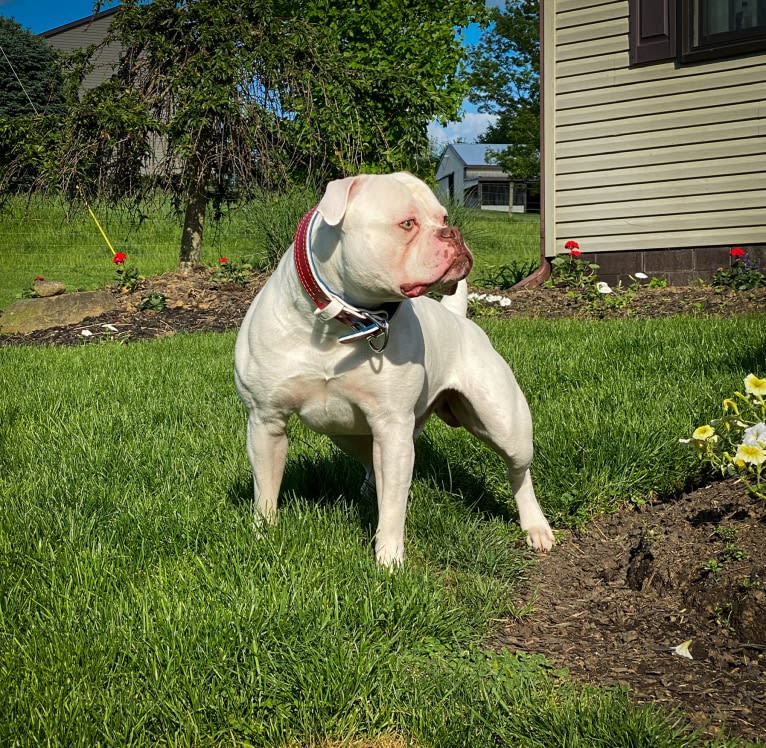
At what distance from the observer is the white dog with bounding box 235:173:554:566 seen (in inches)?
98.5

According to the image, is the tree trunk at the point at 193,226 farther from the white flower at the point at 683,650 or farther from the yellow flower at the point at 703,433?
the white flower at the point at 683,650

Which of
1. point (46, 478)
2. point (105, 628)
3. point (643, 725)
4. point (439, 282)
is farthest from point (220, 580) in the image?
point (46, 478)

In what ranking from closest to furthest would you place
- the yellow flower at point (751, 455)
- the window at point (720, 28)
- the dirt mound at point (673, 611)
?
the dirt mound at point (673, 611)
the yellow flower at point (751, 455)
the window at point (720, 28)

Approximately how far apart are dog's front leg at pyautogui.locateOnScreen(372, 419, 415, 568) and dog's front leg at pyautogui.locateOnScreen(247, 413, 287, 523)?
1.19 ft

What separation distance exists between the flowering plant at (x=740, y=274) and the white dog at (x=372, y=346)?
19.2 feet

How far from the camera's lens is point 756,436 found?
276 cm

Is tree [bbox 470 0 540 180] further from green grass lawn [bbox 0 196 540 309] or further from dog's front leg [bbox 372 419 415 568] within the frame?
dog's front leg [bbox 372 419 415 568]

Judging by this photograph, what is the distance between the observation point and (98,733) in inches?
77.0

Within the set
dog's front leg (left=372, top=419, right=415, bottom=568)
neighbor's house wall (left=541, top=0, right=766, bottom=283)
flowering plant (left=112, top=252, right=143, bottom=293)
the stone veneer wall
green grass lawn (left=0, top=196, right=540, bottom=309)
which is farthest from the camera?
green grass lawn (left=0, top=196, right=540, bottom=309)

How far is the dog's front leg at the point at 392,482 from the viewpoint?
2.80 metres

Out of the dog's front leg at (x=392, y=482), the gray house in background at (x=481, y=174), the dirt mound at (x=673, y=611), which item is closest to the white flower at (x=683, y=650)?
the dirt mound at (x=673, y=611)

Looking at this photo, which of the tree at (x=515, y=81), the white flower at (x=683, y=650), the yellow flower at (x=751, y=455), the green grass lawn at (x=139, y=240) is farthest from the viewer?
the tree at (x=515, y=81)

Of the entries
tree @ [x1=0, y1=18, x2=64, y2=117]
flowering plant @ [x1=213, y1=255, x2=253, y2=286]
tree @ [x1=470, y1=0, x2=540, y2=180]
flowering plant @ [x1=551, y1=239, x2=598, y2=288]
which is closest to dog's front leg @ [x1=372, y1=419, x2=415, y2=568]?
flowering plant @ [x1=551, y1=239, x2=598, y2=288]

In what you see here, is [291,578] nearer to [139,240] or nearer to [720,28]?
[720,28]
